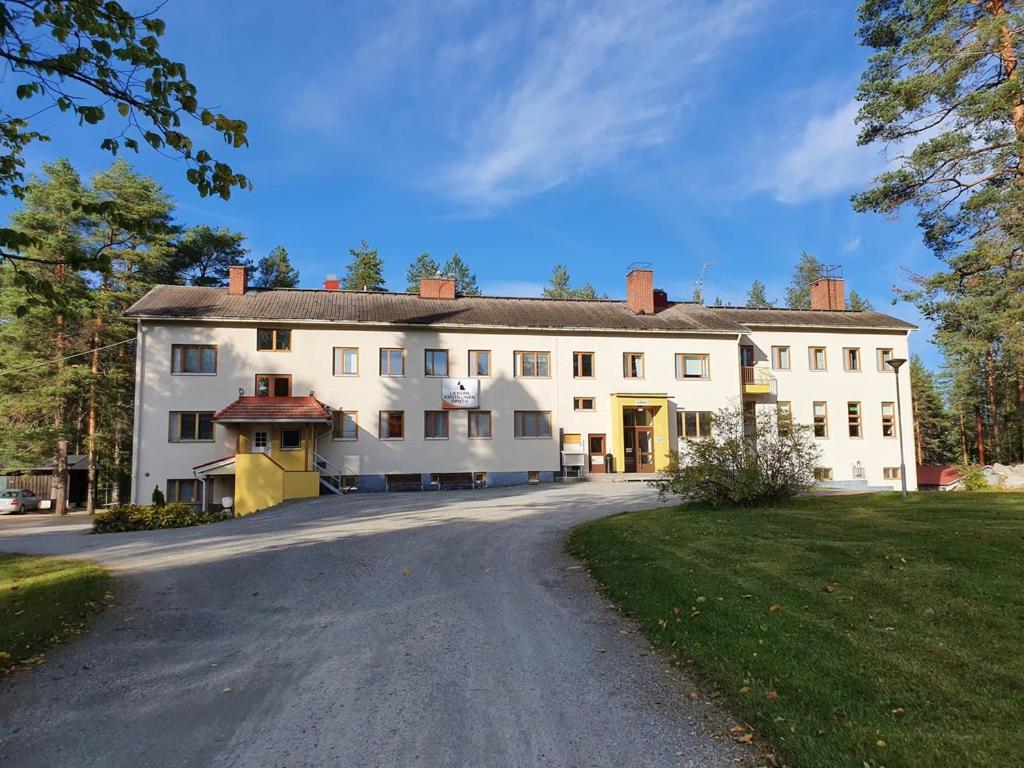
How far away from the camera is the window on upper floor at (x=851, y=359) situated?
1318 inches

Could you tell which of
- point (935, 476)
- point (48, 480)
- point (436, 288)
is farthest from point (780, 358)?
point (48, 480)

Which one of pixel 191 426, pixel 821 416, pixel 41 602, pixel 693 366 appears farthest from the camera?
pixel 821 416

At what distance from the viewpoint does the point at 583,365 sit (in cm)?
2966

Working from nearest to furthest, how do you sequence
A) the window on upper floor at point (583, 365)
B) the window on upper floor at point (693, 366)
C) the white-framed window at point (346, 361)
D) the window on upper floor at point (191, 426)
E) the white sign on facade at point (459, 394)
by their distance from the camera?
1. the window on upper floor at point (191, 426)
2. the white-framed window at point (346, 361)
3. the white sign on facade at point (459, 394)
4. the window on upper floor at point (583, 365)
5. the window on upper floor at point (693, 366)

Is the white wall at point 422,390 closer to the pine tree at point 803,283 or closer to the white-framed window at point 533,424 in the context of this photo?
the white-framed window at point 533,424

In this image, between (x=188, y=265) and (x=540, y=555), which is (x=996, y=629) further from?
(x=188, y=265)

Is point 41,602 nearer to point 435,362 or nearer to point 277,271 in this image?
point 435,362

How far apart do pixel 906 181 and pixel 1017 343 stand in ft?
20.7

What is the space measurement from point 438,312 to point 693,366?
1268 centimetres

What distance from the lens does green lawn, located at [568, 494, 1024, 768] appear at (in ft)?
11.9

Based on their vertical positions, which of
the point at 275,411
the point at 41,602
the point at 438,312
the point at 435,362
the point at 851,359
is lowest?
the point at 41,602

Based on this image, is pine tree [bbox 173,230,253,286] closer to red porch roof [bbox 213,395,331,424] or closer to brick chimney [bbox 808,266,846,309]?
red porch roof [bbox 213,395,331,424]

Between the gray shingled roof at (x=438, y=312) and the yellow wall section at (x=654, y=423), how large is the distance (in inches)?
133

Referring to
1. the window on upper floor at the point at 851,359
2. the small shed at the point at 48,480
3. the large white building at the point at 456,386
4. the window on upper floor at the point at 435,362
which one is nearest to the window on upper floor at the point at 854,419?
the large white building at the point at 456,386
